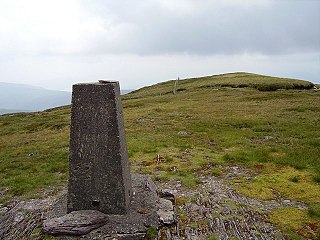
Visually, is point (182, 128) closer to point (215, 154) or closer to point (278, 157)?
point (215, 154)

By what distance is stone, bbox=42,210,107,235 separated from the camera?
11.0m

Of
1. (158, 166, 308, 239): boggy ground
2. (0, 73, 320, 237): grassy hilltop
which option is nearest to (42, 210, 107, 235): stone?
(158, 166, 308, 239): boggy ground

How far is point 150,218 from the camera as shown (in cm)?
1189

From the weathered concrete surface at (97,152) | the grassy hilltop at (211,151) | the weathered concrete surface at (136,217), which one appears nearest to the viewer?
the weathered concrete surface at (136,217)

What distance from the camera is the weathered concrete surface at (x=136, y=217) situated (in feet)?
36.0

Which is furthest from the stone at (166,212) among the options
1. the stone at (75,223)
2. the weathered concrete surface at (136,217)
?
the stone at (75,223)

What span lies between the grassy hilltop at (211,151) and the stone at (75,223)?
5.61 m

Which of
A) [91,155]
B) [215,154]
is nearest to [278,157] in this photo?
[215,154]

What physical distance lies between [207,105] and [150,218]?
4127 cm

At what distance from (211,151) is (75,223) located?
1458cm

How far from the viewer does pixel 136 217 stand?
11.9 meters

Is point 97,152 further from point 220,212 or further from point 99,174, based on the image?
point 220,212

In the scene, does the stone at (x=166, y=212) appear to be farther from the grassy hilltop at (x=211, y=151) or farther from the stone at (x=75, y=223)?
the grassy hilltop at (x=211, y=151)

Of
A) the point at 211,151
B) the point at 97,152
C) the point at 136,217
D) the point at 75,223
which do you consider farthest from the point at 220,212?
the point at 211,151
